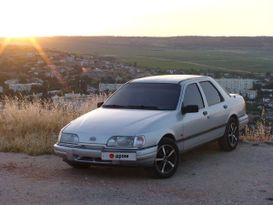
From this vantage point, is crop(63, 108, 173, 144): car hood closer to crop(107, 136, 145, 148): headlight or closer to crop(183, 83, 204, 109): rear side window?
crop(107, 136, 145, 148): headlight

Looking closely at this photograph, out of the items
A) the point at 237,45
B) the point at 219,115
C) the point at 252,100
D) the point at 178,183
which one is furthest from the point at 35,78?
the point at 237,45

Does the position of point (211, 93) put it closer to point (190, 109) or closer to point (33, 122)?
point (190, 109)

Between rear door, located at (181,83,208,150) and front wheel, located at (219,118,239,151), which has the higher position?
rear door, located at (181,83,208,150)

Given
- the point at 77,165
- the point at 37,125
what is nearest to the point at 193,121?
the point at 77,165

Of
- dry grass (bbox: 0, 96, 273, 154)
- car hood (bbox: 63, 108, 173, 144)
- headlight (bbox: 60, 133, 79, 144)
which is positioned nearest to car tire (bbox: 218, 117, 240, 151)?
dry grass (bbox: 0, 96, 273, 154)

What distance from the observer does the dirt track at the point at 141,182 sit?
7.21 metres

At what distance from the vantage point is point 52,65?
29.5m

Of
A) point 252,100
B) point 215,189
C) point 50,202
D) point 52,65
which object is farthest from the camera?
point 52,65

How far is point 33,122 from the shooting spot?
42.6 feet

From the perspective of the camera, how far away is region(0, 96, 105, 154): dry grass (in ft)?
36.3

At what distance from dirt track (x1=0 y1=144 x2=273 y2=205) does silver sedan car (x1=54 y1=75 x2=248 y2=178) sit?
0.99ft

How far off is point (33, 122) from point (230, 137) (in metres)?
4.68

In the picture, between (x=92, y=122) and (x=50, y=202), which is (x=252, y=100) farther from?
(x=50, y=202)

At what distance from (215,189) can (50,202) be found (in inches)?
85.7
